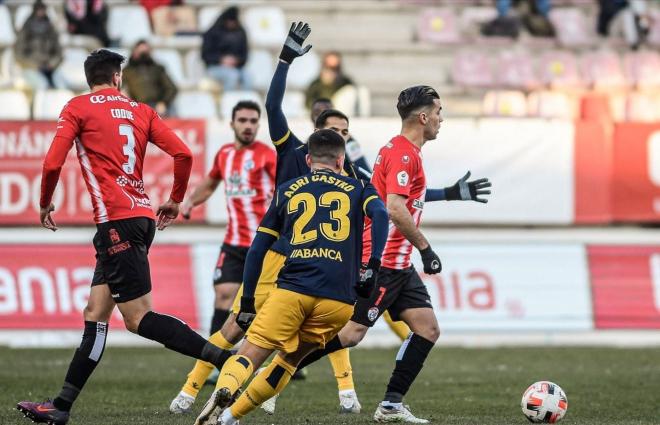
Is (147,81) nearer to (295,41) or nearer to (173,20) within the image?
(173,20)

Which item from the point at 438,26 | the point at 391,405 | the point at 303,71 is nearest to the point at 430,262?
the point at 391,405

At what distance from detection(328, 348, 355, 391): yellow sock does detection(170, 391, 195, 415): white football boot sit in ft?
3.95

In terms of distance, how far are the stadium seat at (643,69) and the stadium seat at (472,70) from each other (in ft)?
8.29

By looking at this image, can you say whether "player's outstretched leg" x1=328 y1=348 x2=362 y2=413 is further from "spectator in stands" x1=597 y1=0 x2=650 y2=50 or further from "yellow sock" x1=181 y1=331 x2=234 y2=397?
"spectator in stands" x1=597 y1=0 x2=650 y2=50

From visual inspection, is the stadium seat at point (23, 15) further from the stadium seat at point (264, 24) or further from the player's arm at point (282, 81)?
the player's arm at point (282, 81)

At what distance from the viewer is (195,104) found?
2016 cm

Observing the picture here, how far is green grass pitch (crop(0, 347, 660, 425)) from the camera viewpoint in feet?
31.2

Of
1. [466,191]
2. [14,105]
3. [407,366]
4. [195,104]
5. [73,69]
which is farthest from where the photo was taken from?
[73,69]

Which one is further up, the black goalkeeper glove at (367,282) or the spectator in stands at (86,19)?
the spectator in stands at (86,19)

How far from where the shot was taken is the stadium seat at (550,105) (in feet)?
68.5

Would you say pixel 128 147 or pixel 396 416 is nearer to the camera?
pixel 128 147

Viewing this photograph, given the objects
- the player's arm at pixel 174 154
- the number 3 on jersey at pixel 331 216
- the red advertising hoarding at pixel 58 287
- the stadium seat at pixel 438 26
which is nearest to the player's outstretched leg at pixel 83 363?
the player's arm at pixel 174 154

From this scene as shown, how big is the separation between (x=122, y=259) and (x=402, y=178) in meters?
2.06

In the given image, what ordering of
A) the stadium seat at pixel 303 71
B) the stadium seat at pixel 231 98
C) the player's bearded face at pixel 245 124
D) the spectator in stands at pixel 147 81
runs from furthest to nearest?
the stadium seat at pixel 303 71 → the stadium seat at pixel 231 98 → the spectator in stands at pixel 147 81 → the player's bearded face at pixel 245 124
